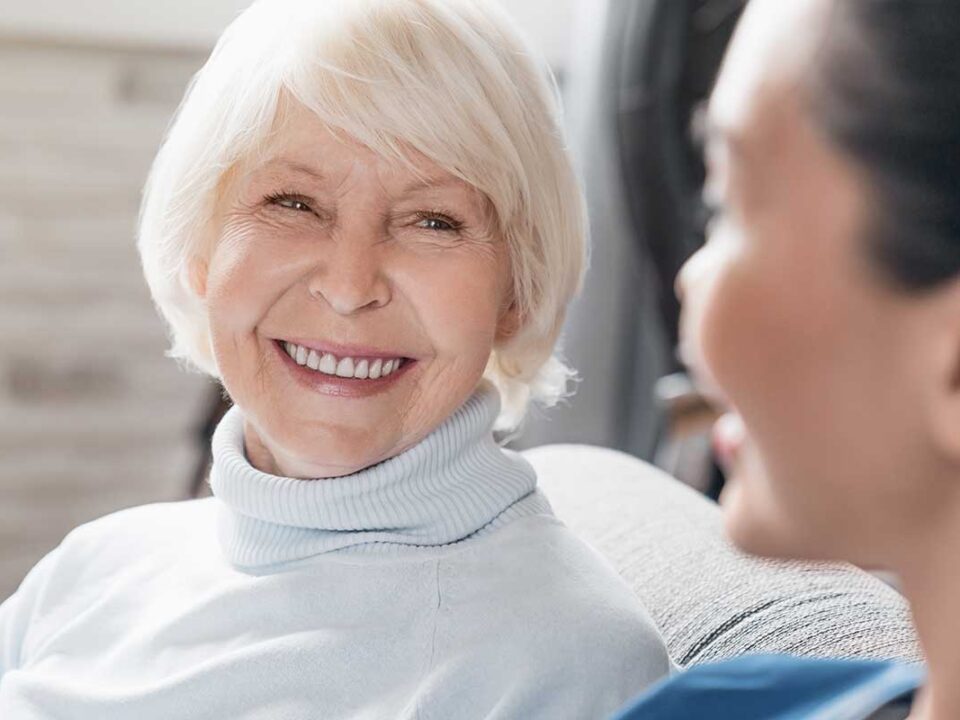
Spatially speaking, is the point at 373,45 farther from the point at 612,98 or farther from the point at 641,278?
the point at 641,278

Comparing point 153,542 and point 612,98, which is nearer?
point 153,542

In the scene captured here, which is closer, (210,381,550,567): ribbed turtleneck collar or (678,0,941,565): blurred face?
(678,0,941,565): blurred face

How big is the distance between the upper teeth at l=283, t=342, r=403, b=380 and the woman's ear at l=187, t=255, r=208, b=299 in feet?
0.54

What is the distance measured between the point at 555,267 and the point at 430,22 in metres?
0.29

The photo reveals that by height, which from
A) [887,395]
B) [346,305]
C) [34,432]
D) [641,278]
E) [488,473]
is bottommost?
[34,432]

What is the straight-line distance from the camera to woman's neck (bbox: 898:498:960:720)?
781 millimetres

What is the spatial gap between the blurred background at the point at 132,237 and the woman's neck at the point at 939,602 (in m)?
1.80

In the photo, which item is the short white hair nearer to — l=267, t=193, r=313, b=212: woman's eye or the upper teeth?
l=267, t=193, r=313, b=212: woman's eye

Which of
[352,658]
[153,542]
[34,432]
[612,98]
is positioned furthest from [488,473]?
[34,432]

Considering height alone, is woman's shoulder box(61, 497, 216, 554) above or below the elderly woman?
below

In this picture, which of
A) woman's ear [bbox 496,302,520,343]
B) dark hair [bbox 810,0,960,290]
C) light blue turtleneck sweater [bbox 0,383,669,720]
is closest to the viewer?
dark hair [bbox 810,0,960,290]

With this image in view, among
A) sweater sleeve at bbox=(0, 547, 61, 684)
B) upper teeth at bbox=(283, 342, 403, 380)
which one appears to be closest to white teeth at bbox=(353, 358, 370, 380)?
upper teeth at bbox=(283, 342, 403, 380)

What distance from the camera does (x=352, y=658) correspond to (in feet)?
4.19

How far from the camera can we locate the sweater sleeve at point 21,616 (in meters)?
1.58
